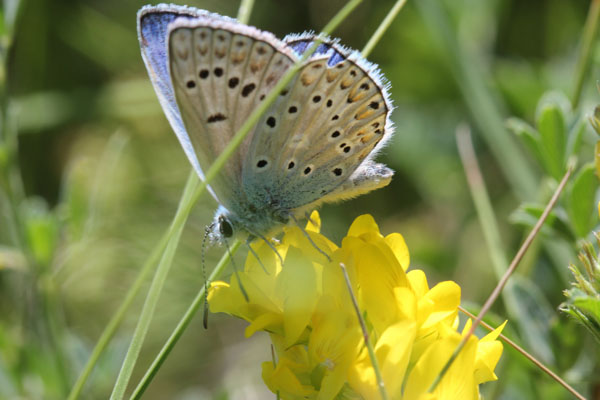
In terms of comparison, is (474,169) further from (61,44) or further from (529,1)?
(61,44)

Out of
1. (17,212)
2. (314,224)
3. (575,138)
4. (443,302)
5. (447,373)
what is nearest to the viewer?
(447,373)

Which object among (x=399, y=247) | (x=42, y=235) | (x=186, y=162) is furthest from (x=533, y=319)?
(x=186, y=162)

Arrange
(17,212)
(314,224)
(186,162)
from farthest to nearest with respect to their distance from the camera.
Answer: (186,162)
(17,212)
(314,224)

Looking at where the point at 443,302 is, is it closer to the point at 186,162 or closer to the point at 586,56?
the point at 586,56

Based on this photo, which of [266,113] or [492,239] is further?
[492,239]

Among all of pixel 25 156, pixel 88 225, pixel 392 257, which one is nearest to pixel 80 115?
pixel 25 156

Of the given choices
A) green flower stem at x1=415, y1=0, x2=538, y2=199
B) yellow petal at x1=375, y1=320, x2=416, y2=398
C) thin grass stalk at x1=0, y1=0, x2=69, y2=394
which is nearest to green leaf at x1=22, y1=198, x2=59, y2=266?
thin grass stalk at x1=0, y1=0, x2=69, y2=394

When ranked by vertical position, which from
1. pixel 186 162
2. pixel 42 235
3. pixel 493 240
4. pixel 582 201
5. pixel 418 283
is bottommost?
pixel 186 162

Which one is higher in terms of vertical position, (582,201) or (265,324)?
(582,201)
